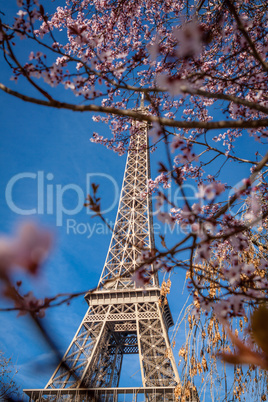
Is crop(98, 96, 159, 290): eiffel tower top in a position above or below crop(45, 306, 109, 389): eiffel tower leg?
above

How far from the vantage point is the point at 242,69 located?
550cm

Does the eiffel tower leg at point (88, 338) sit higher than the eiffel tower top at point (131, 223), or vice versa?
the eiffel tower top at point (131, 223)

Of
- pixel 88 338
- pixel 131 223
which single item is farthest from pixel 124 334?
pixel 131 223

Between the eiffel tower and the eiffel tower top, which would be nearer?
the eiffel tower

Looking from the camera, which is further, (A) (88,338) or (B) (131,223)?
(B) (131,223)

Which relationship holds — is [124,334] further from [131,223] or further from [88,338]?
[131,223]

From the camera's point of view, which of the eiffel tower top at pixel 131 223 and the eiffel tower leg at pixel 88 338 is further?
the eiffel tower top at pixel 131 223

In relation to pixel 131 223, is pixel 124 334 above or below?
below

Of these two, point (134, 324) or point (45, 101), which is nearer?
point (45, 101)

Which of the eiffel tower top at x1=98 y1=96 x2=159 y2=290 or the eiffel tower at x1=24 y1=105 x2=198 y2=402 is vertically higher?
the eiffel tower top at x1=98 y1=96 x2=159 y2=290

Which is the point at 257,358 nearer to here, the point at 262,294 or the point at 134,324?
the point at 262,294

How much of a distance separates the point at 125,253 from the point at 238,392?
63.6ft

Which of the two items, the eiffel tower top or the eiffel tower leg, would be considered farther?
the eiffel tower top

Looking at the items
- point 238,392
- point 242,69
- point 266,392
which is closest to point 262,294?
point 266,392
